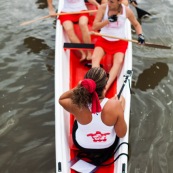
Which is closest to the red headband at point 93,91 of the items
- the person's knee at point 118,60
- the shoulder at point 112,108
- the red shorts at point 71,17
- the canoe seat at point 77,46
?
the shoulder at point 112,108

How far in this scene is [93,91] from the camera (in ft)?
A: 11.3

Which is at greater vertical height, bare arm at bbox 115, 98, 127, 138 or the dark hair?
the dark hair

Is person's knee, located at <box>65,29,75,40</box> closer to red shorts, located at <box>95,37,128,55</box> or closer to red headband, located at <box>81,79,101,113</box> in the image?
red shorts, located at <box>95,37,128,55</box>

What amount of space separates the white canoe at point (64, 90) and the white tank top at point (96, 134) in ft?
0.86

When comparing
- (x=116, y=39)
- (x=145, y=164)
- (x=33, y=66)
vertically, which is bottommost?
(x=145, y=164)

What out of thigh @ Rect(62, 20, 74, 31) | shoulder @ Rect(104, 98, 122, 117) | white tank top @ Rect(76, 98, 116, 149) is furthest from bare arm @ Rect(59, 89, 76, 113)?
thigh @ Rect(62, 20, 74, 31)

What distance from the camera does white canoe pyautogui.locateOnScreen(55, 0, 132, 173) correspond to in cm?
418

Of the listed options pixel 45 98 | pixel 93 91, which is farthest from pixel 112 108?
pixel 45 98

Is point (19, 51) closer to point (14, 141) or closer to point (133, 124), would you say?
point (14, 141)

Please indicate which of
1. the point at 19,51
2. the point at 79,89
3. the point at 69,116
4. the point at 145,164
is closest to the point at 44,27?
the point at 19,51

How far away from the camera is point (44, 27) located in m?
9.13

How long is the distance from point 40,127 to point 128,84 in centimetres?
185

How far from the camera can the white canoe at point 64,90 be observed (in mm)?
4184

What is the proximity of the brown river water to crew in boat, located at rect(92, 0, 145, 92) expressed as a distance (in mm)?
1016
